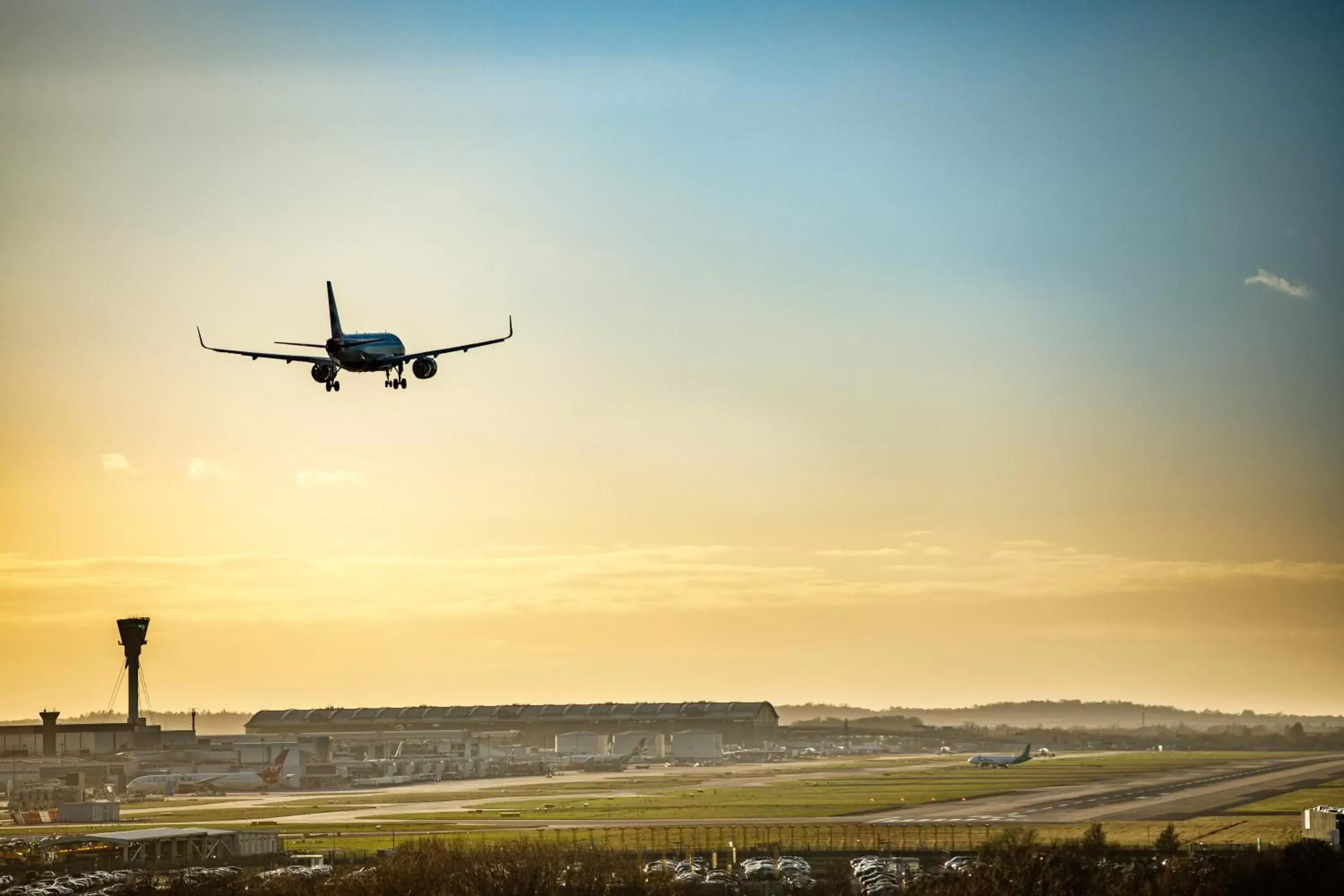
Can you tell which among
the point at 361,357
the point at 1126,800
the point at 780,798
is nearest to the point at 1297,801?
the point at 1126,800

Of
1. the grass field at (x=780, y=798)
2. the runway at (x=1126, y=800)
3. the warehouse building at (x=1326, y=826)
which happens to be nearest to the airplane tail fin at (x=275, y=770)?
the grass field at (x=780, y=798)

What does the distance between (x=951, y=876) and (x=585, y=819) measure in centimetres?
5936

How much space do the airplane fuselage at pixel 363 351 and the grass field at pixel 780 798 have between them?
2573 inches

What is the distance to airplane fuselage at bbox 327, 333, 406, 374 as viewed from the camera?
70250mm

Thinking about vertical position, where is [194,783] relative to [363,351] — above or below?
below

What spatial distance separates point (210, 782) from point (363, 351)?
134947 millimetres

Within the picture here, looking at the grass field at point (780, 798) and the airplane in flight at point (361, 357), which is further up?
the airplane in flight at point (361, 357)

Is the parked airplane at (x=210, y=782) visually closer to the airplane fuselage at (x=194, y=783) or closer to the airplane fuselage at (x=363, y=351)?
the airplane fuselage at (x=194, y=783)

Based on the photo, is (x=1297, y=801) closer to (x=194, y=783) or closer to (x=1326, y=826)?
(x=1326, y=826)

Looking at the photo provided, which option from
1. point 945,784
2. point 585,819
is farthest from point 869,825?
point 945,784

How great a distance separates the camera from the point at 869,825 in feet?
379

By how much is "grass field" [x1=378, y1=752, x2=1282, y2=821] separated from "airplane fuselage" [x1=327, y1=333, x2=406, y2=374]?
65.4 meters

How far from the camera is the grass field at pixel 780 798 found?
133 m

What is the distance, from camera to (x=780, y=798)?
502ft
